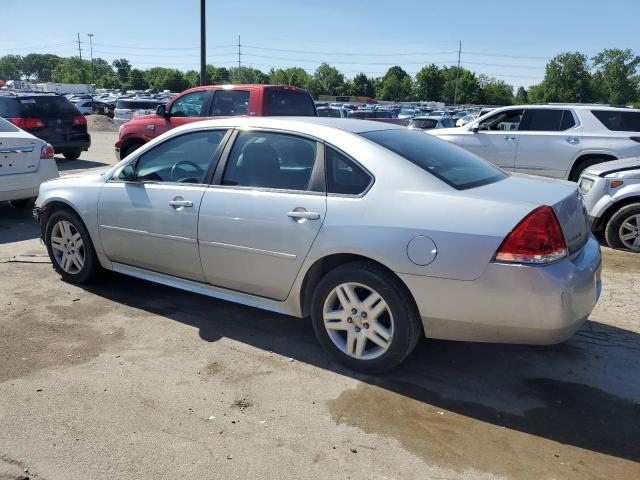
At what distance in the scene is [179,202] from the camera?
167 inches

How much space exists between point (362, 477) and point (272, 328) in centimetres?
187

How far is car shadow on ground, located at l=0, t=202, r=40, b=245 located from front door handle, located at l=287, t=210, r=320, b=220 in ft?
15.9

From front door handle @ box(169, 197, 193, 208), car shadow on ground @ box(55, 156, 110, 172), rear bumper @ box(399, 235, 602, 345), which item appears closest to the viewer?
rear bumper @ box(399, 235, 602, 345)

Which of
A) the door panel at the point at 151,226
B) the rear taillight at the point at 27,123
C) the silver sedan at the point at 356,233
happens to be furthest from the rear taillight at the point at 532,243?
the rear taillight at the point at 27,123

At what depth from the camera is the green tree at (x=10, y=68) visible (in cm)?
15825

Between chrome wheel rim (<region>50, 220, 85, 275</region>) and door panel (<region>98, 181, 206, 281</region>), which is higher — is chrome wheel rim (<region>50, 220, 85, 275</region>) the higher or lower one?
the lower one

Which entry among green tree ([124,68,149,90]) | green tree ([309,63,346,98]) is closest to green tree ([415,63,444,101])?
green tree ([309,63,346,98])

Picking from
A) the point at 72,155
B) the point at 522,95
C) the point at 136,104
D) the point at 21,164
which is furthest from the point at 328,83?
the point at 21,164

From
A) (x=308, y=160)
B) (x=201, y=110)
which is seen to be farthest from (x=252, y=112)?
(x=308, y=160)

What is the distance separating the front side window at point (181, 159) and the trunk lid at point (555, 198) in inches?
78.9

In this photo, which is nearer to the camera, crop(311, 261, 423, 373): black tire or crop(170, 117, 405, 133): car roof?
crop(311, 261, 423, 373): black tire

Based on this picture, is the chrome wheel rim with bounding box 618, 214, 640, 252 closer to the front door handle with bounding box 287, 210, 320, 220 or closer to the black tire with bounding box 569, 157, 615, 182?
the black tire with bounding box 569, 157, 615, 182

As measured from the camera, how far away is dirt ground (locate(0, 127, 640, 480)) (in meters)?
2.78

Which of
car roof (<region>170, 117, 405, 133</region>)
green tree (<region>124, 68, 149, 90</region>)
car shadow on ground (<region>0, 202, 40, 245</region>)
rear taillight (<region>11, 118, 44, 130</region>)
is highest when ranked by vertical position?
green tree (<region>124, 68, 149, 90</region>)
